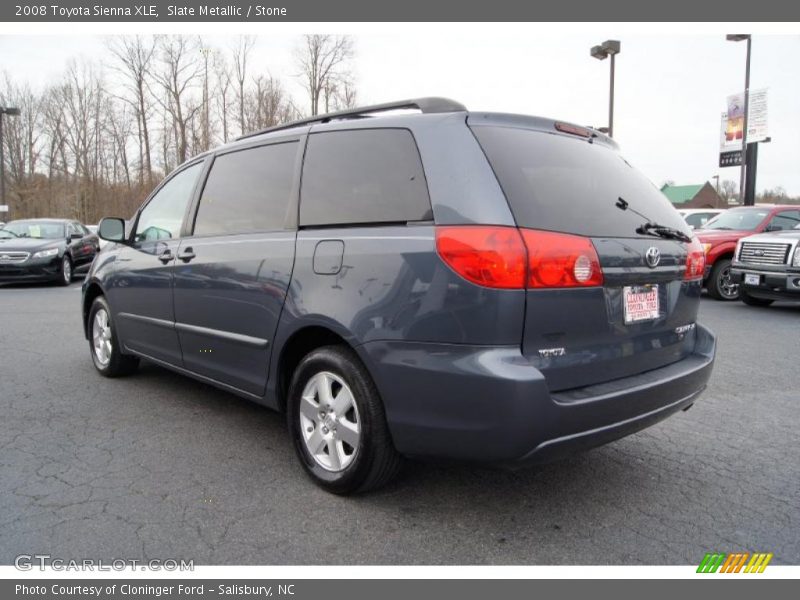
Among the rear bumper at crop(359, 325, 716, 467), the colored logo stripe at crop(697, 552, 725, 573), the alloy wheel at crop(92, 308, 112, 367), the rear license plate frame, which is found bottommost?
the colored logo stripe at crop(697, 552, 725, 573)

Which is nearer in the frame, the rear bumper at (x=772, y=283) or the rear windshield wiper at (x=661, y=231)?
the rear windshield wiper at (x=661, y=231)

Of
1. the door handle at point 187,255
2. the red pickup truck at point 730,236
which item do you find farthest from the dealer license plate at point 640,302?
the red pickup truck at point 730,236

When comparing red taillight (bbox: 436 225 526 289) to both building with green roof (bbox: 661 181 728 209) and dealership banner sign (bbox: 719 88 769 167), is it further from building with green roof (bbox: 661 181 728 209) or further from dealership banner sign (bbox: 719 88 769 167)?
building with green roof (bbox: 661 181 728 209)

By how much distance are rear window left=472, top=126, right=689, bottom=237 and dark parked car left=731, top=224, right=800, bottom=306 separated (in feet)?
23.8

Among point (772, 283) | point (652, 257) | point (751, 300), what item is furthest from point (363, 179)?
point (751, 300)

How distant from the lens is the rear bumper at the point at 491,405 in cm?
222

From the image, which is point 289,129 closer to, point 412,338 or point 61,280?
point 412,338

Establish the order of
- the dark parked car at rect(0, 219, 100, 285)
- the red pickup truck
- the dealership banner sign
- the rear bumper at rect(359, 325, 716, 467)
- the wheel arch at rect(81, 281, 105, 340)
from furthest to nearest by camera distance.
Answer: the dealership banner sign < the dark parked car at rect(0, 219, 100, 285) < the red pickup truck < the wheel arch at rect(81, 281, 105, 340) < the rear bumper at rect(359, 325, 716, 467)

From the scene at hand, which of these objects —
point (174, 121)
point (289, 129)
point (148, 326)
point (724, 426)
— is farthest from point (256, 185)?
point (174, 121)

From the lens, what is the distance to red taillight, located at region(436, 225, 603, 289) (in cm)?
226

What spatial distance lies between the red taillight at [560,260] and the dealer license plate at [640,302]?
0.80ft

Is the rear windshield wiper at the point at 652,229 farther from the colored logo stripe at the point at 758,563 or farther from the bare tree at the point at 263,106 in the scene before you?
the bare tree at the point at 263,106

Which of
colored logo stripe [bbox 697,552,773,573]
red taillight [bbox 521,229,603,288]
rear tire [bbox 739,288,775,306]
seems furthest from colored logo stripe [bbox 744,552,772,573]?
rear tire [bbox 739,288,775,306]

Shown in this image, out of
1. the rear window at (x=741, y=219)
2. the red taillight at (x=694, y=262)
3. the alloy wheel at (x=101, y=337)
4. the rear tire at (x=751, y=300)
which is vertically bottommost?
the rear tire at (x=751, y=300)
